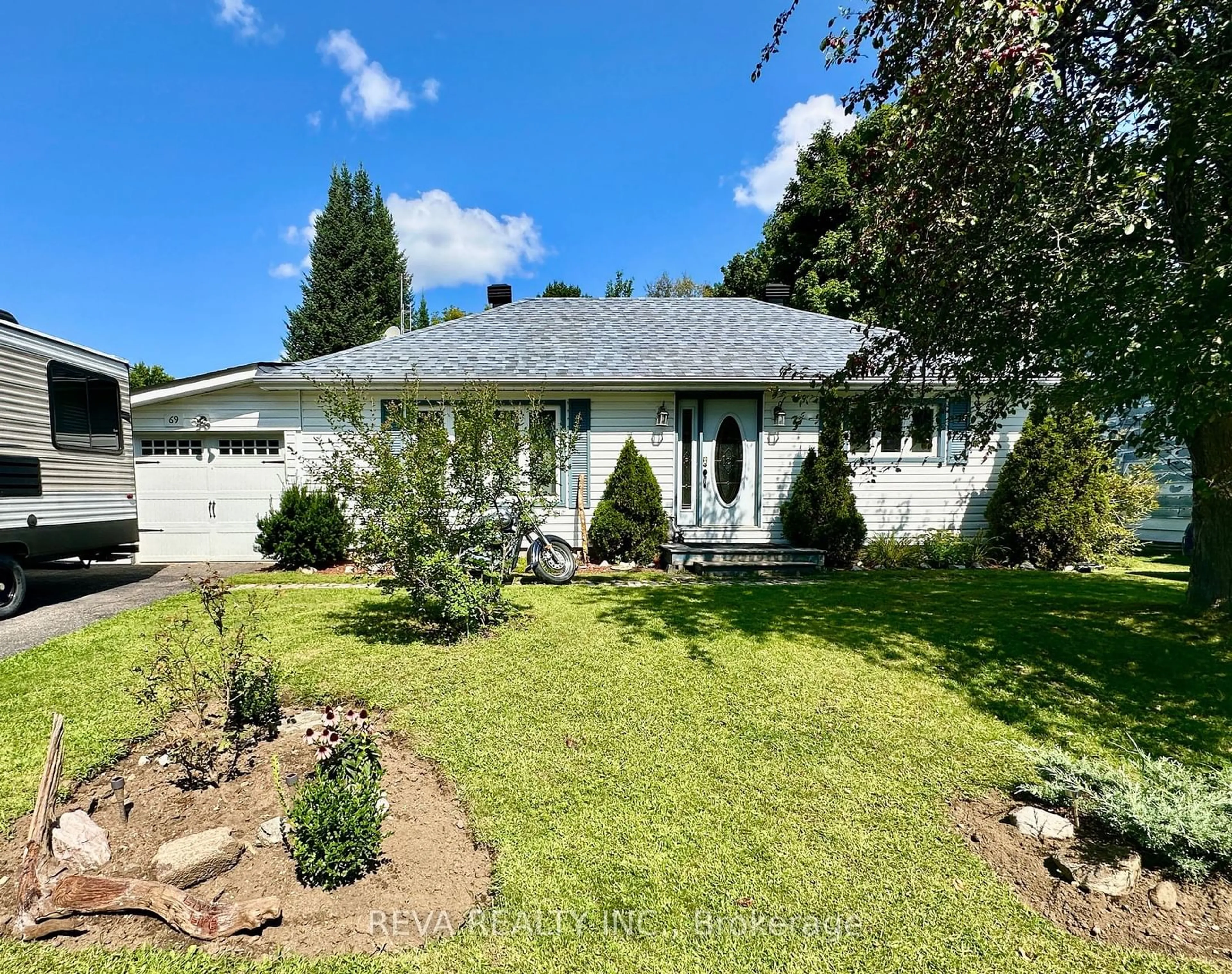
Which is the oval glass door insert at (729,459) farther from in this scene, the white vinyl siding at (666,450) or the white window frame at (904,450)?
the white window frame at (904,450)

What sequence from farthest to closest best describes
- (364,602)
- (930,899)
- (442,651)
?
(364,602) < (442,651) < (930,899)

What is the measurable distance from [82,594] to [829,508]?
11191 mm

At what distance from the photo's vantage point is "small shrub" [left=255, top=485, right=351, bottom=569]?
8.95m

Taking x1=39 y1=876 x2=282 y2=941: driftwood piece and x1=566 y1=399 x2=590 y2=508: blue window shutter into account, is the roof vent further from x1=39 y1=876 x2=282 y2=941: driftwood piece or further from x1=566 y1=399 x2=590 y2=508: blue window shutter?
x1=39 y1=876 x2=282 y2=941: driftwood piece

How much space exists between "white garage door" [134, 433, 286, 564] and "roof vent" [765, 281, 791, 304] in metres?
12.3

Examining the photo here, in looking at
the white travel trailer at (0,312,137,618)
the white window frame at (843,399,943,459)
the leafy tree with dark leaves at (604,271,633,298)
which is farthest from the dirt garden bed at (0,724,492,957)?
the leafy tree with dark leaves at (604,271,633,298)

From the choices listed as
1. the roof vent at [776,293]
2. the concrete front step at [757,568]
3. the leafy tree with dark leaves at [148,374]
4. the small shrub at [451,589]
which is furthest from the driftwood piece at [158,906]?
the leafy tree with dark leaves at [148,374]

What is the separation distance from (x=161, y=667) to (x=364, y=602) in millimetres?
3033

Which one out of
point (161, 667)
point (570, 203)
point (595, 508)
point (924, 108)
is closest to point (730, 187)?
point (570, 203)

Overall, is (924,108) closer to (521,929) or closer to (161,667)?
(521,929)

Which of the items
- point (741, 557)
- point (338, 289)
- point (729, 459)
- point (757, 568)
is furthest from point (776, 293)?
point (338, 289)

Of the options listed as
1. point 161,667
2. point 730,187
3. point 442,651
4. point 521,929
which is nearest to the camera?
point 521,929

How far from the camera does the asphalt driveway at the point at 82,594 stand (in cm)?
580

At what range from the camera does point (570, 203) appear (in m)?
22.1
